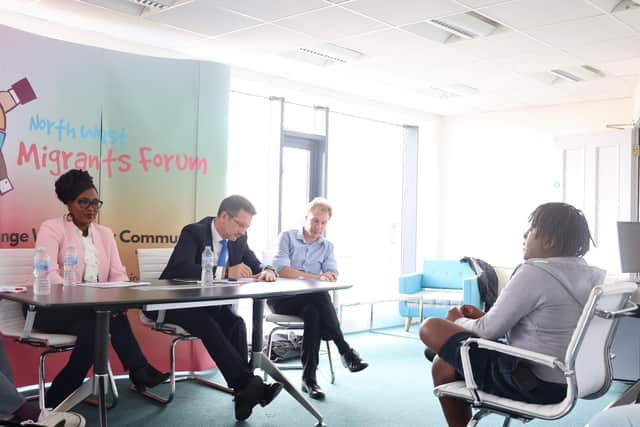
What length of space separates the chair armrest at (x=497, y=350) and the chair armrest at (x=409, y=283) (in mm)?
4497

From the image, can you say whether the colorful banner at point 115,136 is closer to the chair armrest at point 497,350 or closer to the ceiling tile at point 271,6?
the ceiling tile at point 271,6

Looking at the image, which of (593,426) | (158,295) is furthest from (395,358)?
(593,426)

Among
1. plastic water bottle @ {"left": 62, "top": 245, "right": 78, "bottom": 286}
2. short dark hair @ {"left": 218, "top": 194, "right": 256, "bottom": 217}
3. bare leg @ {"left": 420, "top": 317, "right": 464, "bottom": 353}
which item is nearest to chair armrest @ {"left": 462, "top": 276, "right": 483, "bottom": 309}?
short dark hair @ {"left": 218, "top": 194, "right": 256, "bottom": 217}

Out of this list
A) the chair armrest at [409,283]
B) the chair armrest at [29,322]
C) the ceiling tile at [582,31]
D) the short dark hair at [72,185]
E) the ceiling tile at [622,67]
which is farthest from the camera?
the chair armrest at [409,283]

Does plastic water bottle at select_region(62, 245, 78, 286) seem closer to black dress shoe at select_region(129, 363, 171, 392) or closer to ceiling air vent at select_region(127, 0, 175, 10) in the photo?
black dress shoe at select_region(129, 363, 171, 392)

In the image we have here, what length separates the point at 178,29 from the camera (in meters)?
4.86

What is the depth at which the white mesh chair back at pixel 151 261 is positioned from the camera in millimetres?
4309

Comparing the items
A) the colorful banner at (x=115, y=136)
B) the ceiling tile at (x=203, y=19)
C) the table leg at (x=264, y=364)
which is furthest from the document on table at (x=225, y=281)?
the ceiling tile at (x=203, y=19)

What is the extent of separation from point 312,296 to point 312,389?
581 mm

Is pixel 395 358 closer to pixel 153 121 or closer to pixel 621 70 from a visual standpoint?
pixel 153 121

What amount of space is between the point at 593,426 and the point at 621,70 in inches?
182

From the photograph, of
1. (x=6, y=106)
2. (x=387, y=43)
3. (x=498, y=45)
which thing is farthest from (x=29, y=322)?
(x=498, y=45)

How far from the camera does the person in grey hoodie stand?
239 centimetres

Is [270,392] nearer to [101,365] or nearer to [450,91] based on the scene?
[101,365]
